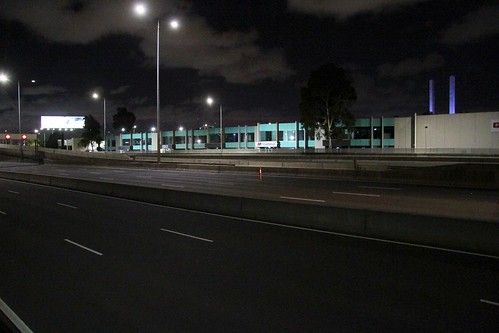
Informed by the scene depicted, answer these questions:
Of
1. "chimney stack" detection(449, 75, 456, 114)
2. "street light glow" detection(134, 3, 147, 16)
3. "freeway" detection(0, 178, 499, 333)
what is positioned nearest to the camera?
"freeway" detection(0, 178, 499, 333)

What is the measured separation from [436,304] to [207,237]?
6.48 m

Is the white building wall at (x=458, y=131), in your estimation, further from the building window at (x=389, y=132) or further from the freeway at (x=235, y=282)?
the freeway at (x=235, y=282)

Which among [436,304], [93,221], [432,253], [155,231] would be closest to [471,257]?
[432,253]

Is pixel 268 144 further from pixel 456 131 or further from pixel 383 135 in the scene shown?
pixel 456 131

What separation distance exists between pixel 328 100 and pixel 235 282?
64.2m

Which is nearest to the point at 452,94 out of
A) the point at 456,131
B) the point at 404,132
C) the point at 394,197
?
the point at 404,132

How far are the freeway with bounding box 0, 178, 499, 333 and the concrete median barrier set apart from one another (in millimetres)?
567

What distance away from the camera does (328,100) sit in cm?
6906

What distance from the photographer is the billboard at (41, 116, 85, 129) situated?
83.3 metres

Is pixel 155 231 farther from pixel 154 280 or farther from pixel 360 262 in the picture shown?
pixel 360 262

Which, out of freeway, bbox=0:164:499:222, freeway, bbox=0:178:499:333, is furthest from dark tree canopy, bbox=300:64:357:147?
freeway, bbox=0:178:499:333

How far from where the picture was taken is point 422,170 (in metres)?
26.4

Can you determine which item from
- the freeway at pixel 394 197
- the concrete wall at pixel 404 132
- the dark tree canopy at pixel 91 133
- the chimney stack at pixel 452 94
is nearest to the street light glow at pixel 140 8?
the freeway at pixel 394 197

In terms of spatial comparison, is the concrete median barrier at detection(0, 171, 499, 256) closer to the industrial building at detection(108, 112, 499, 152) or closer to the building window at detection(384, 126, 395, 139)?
the industrial building at detection(108, 112, 499, 152)
